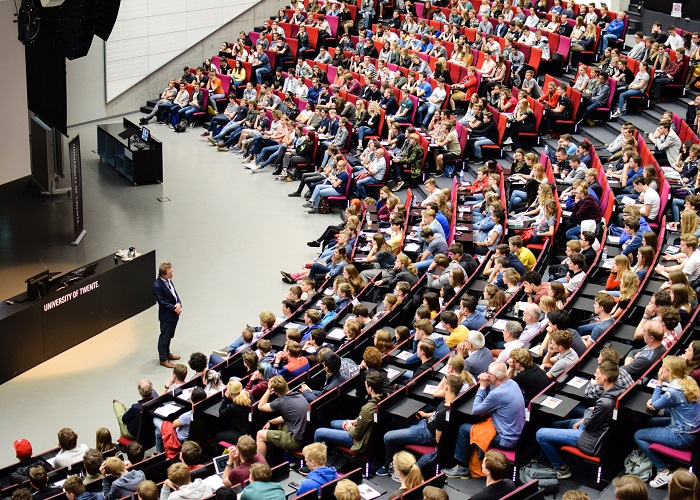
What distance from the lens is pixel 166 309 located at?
10305mm

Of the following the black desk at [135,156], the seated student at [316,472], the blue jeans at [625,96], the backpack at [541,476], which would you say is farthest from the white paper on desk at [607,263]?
the black desk at [135,156]

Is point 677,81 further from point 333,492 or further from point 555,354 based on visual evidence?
point 333,492

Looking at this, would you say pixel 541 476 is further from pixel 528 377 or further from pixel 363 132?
pixel 363 132

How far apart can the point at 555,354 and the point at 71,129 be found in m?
14.1

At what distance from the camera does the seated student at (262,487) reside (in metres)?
6.41

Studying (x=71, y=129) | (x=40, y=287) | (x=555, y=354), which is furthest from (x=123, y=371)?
(x=71, y=129)

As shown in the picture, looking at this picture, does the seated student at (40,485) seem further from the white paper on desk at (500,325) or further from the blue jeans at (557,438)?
the white paper on desk at (500,325)

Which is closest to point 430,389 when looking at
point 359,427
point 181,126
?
A: point 359,427

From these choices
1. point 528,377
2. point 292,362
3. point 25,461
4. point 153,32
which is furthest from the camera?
point 153,32

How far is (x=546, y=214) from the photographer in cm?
1121

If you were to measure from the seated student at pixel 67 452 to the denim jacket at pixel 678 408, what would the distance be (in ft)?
15.1

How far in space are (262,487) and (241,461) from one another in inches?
25.6

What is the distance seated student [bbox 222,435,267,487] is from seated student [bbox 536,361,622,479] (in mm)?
2140

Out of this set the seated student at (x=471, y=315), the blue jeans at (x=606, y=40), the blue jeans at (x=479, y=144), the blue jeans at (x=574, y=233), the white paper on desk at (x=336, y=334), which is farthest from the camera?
the blue jeans at (x=606, y=40)
